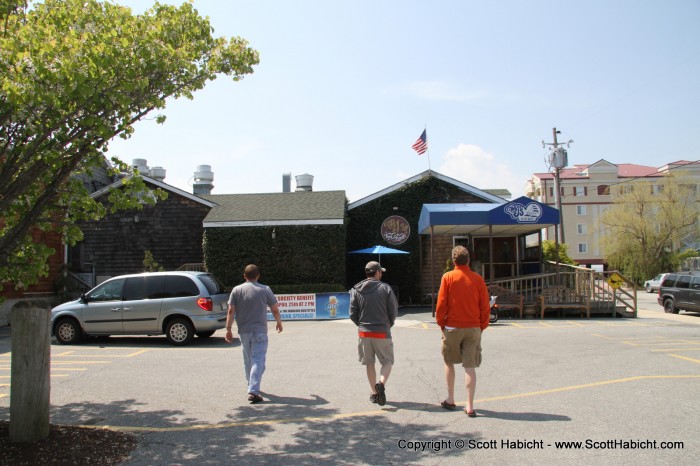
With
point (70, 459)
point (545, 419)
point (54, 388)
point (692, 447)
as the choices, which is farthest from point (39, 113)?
point (692, 447)

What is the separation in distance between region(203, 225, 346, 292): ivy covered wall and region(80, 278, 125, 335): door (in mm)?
9232

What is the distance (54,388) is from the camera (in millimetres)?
7664

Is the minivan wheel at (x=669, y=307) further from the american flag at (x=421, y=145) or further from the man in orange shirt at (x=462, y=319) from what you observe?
the man in orange shirt at (x=462, y=319)

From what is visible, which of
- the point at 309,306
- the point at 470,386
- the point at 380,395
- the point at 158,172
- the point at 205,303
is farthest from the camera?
the point at 158,172

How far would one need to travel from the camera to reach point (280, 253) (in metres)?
21.7

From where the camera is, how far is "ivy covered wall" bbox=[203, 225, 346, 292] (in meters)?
21.5

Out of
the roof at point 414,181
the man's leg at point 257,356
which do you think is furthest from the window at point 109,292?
the roof at point 414,181

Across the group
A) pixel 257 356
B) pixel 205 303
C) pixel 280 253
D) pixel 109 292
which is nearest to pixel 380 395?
pixel 257 356

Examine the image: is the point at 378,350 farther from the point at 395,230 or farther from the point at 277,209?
the point at 395,230

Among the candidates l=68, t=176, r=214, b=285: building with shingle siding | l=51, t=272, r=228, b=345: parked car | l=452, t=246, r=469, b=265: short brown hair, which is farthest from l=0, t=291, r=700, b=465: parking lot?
l=68, t=176, r=214, b=285: building with shingle siding

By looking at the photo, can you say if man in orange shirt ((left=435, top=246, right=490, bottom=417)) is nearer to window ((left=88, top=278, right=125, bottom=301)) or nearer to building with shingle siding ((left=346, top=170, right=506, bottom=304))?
window ((left=88, top=278, right=125, bottom=301))

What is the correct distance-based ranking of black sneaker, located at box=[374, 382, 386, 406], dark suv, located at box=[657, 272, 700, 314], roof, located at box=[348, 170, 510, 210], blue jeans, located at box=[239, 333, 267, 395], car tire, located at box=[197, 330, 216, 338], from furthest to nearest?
roof, located at box=[348, 170, 510, 210], dark suv, located at box=[657, 272, 700, 314], car tire, located at box=[197, 330, 216, 338], blue jeans, located at box=[239, 333, 267, 395], black sneaker, located at box=[374, 382, 386, 406]

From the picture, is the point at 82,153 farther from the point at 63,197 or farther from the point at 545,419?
the point at 545,419

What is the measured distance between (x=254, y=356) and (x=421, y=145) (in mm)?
18965
